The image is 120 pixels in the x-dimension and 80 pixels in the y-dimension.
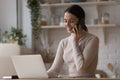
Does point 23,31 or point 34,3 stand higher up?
point 34,3

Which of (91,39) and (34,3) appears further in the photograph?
(34,3)

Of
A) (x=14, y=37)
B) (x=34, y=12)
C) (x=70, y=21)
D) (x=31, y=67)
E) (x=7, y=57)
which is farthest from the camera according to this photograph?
(x=34, y=12)

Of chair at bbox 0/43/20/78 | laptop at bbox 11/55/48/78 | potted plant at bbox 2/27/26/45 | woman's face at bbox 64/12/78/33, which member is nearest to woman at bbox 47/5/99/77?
woman's face at bbox 64/12/78/33

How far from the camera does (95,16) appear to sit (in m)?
4.28

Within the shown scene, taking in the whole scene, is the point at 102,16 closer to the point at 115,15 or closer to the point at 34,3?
the point at 115,15

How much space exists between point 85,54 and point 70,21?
0.86 ft

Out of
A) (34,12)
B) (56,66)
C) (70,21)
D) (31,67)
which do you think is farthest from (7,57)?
(31,67)

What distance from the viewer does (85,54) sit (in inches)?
81.1

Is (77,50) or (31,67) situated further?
(77,50)

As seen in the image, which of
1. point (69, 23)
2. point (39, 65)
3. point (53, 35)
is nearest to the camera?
point (39, 65)

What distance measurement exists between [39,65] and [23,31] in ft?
8.72

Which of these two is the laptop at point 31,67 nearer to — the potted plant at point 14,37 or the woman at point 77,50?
the woman at point 77,50

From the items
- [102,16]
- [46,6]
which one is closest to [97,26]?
[102,16]

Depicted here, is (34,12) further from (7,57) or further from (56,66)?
(56,66)
